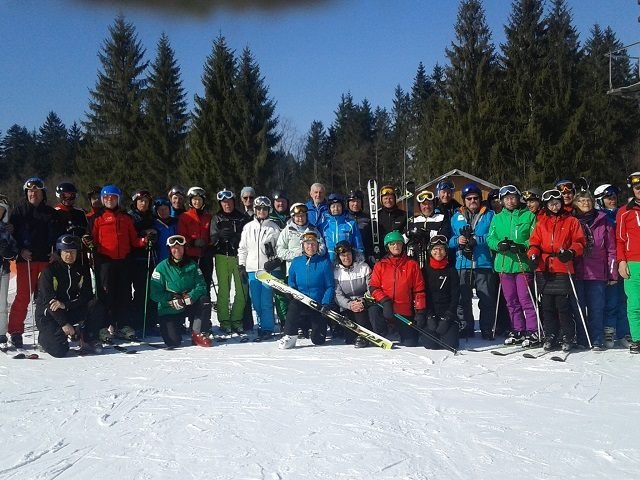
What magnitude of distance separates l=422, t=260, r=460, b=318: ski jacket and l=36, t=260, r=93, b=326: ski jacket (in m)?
4.19

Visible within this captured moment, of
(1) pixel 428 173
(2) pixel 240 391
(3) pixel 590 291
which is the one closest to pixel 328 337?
(2) pixel 240 391

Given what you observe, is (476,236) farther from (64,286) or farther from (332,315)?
(64,286)

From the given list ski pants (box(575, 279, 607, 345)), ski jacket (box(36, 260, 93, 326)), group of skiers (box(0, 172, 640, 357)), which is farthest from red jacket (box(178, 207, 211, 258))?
ski pants (box(575, 279, 607, 345))

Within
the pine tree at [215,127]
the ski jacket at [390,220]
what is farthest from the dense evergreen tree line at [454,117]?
the ski jacket at [390,220]

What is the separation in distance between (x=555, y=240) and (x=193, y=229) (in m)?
4.67

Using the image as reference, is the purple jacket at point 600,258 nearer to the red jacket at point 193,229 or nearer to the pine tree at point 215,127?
the red jacket at point 193,229

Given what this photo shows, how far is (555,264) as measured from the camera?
6.11m

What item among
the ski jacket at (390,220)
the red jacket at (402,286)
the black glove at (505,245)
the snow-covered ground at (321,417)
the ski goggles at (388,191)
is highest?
the ski goggles at (388,191)

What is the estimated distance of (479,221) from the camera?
7039 mm

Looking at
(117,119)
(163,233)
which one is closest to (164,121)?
(117,119)

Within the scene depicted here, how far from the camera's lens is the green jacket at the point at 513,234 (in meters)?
6.52

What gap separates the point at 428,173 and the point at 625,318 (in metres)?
28.6

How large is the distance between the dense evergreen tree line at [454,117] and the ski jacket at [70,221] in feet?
78.0

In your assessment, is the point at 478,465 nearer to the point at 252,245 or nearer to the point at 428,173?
the point at 252,245
